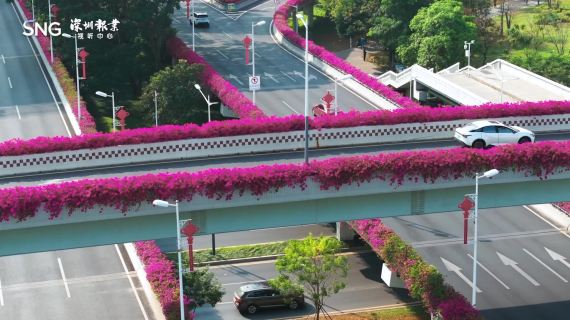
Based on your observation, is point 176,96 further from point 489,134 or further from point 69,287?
point 489,134

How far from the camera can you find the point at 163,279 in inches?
1822

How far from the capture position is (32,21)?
109m

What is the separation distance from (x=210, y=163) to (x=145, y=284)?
Answer: 7.99 meters

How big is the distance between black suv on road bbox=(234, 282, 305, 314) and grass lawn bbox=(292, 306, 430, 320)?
2407 mm

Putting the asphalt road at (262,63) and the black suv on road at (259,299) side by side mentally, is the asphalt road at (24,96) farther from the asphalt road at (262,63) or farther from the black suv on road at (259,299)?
the black suv on road at (259,299)

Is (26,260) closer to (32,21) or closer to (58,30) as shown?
(58,30)

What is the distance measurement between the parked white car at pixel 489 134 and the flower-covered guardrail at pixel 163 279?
17131 millimetres

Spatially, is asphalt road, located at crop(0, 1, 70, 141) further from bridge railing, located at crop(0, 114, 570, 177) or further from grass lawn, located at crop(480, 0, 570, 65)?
grass lawn, located at crop(480, 0, 570, 65)

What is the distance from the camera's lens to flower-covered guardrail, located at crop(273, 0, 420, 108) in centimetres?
7538

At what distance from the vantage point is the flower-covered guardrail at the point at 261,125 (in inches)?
1804

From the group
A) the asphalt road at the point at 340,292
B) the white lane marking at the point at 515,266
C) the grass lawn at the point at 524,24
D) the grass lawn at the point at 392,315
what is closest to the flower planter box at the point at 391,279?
the asphalt road at the point at 340,292

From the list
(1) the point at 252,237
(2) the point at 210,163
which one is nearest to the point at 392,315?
(2) the point at 210,163

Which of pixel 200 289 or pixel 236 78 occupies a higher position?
pixel 236 78

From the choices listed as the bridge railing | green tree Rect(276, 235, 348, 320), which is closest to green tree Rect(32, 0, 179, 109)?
the bridge railing
